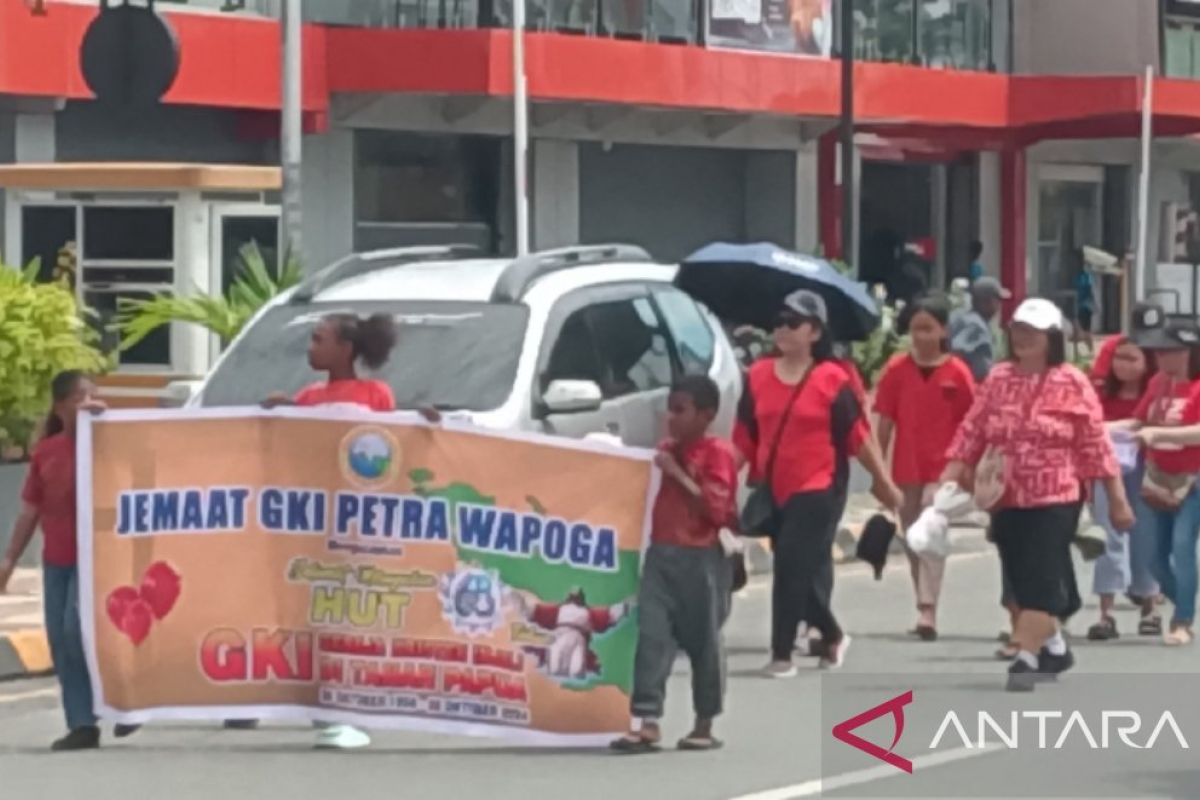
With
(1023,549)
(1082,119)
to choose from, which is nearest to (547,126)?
(1082,119)

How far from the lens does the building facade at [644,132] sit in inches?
1105

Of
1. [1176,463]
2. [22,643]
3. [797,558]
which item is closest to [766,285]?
[1176,463]

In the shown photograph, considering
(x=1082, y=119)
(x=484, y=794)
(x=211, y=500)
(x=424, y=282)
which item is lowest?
(x=484, y=794)

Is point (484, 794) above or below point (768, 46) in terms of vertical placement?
below

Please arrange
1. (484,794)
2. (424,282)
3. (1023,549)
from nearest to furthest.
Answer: (484,794) → (1023,549) → (424,282)

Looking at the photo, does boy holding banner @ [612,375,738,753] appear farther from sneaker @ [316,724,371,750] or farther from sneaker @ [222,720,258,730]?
sneaker @ [222,720,258,730]

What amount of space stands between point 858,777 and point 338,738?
2.09 m

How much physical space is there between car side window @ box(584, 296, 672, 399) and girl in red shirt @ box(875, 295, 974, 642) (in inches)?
53.0

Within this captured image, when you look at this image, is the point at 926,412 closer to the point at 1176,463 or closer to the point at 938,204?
the point at 1176,463

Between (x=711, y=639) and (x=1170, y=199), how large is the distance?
130 ft

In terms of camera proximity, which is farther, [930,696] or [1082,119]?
[1082,119]

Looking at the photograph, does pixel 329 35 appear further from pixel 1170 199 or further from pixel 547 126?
pixel 1170 199

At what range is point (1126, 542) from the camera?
15.3 meters

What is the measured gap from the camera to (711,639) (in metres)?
11.0
